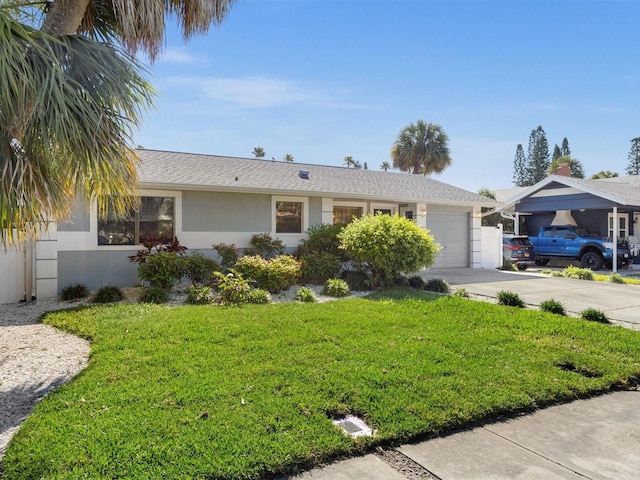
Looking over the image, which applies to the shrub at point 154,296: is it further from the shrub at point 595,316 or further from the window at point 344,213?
the shrub at point 595,316

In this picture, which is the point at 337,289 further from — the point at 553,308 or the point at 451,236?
the point at 451,236

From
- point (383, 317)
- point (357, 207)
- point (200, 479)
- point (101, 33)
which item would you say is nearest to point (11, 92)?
Answer: point (101, 33)

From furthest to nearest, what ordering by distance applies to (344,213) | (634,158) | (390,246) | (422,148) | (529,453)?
(634,158), (422,148), (344,213), (390,246), (529,453)

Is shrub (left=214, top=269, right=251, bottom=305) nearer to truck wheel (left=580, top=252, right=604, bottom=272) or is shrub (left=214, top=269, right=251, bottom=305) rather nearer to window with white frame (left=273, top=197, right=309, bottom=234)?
window with white frame (left=273, top=197, right=309, bottom=234)

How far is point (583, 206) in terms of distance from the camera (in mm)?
18000

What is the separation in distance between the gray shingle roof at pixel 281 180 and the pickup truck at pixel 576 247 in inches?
198

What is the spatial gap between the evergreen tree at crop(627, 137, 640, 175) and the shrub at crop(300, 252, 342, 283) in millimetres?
56613

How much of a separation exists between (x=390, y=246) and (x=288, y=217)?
13.0 ft

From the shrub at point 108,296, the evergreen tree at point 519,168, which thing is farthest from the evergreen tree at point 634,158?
the shrub at point 108,296

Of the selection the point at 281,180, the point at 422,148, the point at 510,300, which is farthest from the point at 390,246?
the point at 422,148

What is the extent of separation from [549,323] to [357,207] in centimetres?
860

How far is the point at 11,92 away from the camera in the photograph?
4.11 meters

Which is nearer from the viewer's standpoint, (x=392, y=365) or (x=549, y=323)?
(x=392, y=365)

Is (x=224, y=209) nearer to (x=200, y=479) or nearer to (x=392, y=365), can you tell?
(x=392, y=365)
